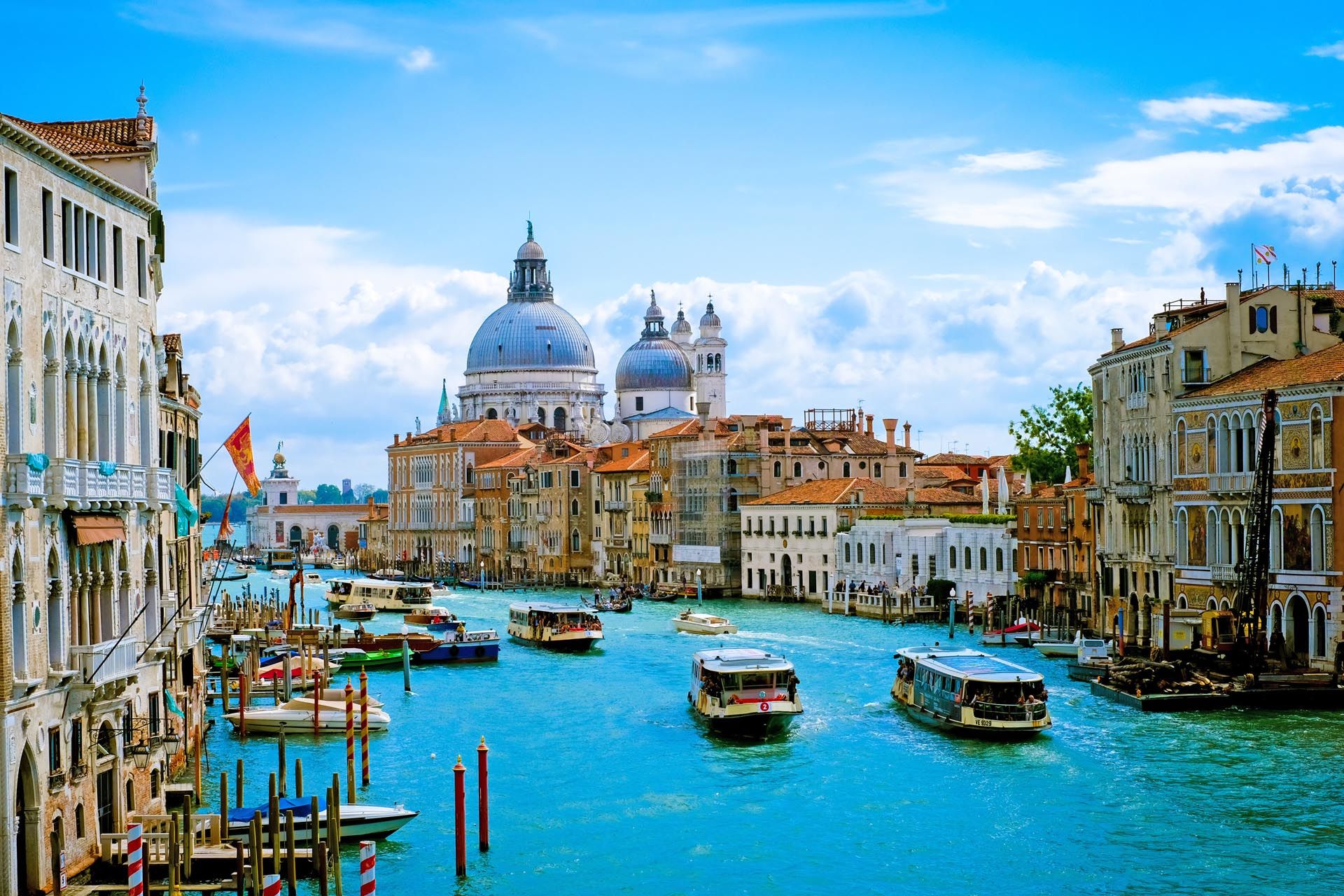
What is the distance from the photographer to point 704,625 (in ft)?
145

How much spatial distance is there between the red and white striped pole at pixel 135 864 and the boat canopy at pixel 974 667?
1404cm

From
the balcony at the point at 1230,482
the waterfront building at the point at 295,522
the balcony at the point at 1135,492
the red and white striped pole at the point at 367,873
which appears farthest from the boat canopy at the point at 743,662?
the waterfront building at the point at 295,522

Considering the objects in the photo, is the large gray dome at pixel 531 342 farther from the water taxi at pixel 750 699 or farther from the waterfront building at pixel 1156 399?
the water taxi at pixel 750 699

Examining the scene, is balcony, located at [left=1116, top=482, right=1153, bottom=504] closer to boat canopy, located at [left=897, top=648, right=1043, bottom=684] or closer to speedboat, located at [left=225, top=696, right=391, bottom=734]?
boat canopy, located at [left=897, top=648, right=1043, bottom=684]

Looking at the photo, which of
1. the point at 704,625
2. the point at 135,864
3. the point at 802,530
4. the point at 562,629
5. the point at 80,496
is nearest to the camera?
the point at 135,864

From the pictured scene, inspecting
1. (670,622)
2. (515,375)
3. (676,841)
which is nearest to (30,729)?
(676,841)

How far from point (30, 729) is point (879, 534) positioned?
38.5m

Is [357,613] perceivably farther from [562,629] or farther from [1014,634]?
[1014,634]

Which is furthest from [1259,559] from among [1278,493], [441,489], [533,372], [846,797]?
[533,372]

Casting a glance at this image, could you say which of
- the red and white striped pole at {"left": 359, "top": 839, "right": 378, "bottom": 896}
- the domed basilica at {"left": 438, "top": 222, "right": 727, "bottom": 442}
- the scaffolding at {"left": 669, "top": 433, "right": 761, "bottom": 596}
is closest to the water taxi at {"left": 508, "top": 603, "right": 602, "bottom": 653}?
the scaffolding at {"left": 669, "top": 433, "right": 761, "bottom": 596}

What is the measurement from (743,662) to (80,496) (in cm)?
1379

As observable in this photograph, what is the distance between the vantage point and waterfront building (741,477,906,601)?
54.3 meters

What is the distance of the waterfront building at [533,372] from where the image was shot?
94.5 metres

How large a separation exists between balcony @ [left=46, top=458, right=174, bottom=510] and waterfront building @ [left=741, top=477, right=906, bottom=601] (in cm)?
3702
